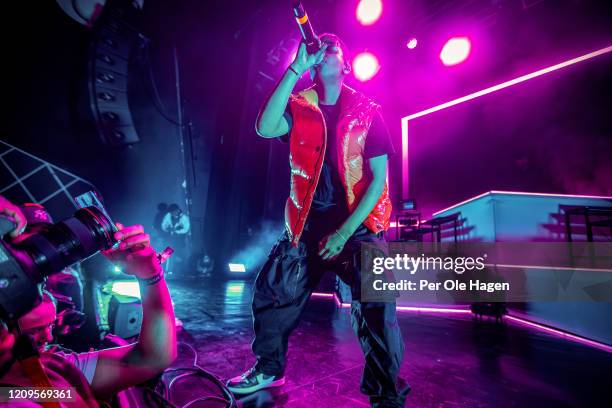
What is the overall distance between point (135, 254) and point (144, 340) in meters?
0.24

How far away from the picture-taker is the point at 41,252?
520mm

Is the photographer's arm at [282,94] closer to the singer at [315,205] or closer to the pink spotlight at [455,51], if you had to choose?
the singer at [315,205]

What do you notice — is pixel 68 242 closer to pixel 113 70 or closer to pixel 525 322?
pixel 525 322

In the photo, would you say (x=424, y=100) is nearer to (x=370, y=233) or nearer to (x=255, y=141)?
(x=255, y=141)

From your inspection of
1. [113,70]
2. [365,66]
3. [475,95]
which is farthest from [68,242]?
[475,95]

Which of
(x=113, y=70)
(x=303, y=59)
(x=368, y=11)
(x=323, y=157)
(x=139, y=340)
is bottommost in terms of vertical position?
(x=139, y=340)

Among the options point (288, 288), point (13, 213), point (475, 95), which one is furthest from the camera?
point (475, 95)

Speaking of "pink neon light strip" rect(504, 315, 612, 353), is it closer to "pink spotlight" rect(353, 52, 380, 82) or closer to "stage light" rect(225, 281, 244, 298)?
"stage light" rect(225, 281, 244, 298)

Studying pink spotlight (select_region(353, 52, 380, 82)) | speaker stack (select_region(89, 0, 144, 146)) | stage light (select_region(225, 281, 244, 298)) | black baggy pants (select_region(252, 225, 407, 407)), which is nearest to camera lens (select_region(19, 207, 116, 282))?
black baggy pants (select_region(252, 225, 407, 407))

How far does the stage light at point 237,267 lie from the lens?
26.0 feet

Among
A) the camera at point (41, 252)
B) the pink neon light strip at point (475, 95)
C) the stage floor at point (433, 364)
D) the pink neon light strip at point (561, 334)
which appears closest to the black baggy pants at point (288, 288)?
the stage floor at point (433, 364)

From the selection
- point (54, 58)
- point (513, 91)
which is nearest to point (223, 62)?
point (54, 58)

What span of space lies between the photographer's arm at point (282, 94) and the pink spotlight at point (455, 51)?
21.5ft

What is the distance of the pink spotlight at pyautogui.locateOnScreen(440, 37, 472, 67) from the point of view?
20.1 feet
